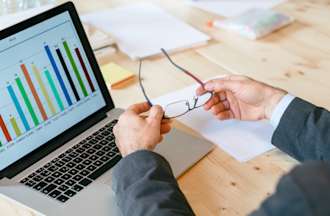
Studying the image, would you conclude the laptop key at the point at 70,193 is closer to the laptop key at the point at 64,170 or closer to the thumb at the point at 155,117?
the laptop key at the point at 64,170

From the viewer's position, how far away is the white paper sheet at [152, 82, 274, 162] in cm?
102

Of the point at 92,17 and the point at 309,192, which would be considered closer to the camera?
the point at 309,192

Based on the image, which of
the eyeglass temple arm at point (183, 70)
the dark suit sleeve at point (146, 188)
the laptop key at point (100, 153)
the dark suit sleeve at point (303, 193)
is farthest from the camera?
the eyeglass temple arm at point (183, 70)

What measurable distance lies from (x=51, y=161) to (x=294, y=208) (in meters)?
0.63

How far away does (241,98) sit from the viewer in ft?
3.63

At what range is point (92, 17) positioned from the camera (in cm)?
157

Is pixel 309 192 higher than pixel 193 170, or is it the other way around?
pixel 309 192

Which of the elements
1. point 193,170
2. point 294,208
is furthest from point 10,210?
point 294,208

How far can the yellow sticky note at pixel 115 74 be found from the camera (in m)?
1.25

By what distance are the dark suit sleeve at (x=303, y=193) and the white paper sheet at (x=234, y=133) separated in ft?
1.80

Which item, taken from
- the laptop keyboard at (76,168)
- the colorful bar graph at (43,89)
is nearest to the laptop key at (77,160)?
the laptop keyboard at (76,168)

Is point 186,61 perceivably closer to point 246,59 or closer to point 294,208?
point 246,59

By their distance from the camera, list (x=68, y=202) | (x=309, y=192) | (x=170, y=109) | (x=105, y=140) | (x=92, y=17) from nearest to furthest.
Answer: (x=309, y=192)
(x=68, y=202)
(x=105, y=140)
(x=170, y=109)
(x=92, y=17)

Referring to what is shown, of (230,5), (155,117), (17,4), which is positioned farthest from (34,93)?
(230,5)
